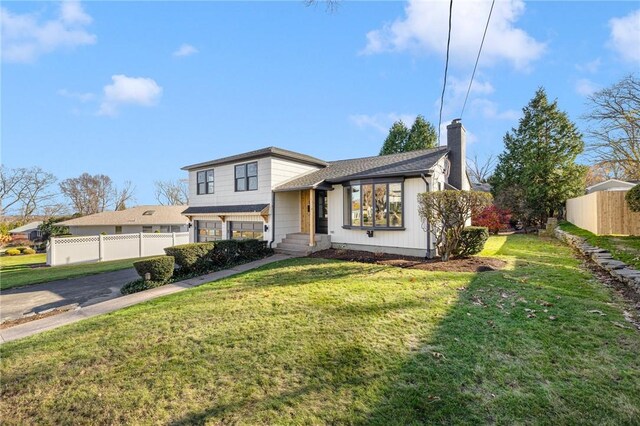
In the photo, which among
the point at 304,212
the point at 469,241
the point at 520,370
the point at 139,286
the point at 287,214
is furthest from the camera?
the point at 304,212

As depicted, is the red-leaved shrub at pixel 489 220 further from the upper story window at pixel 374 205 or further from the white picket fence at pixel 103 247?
the white picket fence at pixel 103 247

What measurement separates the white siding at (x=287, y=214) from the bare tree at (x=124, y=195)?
43141 millimetres

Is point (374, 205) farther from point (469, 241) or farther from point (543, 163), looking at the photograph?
point (543, 163)

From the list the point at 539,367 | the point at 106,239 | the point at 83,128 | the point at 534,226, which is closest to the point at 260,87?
the point at 106,239

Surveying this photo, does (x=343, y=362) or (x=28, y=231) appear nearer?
(x=343, y=362)

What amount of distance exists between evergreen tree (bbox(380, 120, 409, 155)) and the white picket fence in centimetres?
2164

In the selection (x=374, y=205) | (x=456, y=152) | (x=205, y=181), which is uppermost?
(x=456, y=152)

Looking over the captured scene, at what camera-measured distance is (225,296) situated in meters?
6.74

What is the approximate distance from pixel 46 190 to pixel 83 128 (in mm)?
23211

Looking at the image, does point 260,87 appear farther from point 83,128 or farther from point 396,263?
point 83,128

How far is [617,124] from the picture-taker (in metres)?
18.8

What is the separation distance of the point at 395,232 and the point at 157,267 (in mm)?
8550

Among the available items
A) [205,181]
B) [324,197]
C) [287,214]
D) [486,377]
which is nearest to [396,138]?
[324,197]

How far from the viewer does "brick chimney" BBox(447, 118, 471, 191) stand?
13.1 meters
